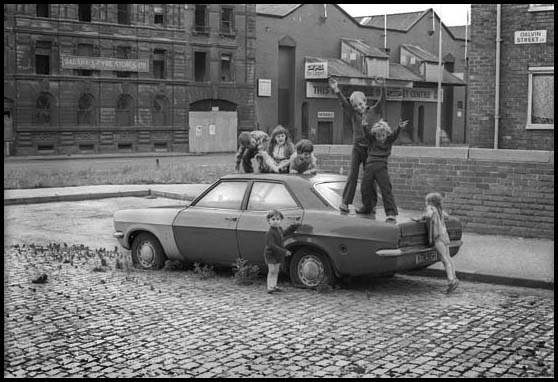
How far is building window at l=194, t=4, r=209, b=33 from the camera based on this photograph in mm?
50000

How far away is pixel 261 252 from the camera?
359 inches

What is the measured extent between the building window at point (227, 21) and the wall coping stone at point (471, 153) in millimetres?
37057

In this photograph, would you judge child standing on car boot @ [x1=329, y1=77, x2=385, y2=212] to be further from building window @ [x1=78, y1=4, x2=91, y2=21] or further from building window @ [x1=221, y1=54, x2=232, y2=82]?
building window @ [x1=221, y1=54, x2=232, y2=82]

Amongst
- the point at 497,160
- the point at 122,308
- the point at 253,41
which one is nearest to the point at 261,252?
the point at 122,308

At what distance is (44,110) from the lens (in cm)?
4328

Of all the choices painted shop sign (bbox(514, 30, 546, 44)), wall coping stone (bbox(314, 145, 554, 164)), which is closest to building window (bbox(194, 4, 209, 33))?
painted shop sign (bbox(514, 30, 546, 44))

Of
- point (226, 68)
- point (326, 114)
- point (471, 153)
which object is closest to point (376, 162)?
point (471, 153)

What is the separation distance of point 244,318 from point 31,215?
33.3 feet

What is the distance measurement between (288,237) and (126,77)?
39.1 metres

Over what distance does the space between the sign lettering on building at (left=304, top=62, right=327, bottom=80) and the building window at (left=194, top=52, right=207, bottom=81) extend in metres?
7.36

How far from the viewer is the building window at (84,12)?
43.8 metres

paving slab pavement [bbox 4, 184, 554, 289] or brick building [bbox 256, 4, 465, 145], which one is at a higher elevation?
brick building [bbox 256, 4, 465, 145]

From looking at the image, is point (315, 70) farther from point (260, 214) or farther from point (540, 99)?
point (260, 214)

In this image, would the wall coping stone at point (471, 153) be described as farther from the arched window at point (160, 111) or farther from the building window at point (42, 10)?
the arched window at point (160, 111)
